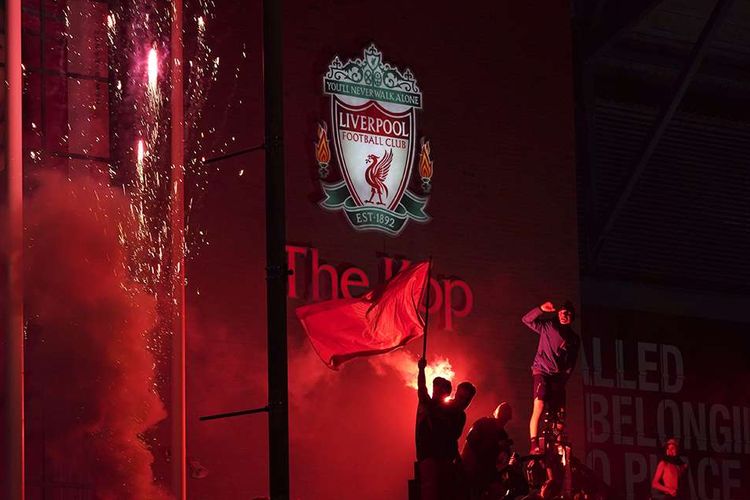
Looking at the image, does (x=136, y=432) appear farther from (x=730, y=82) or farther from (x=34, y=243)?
(x=730, y=82)

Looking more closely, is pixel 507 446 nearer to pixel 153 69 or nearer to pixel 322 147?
pixel 322 147

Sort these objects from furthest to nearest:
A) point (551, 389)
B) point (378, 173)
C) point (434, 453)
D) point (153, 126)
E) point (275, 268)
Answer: point (378, 173)
point (551, 389)
point (153, 126)
point (434, 453)
point (275, 268)

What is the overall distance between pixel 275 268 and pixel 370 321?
30.4ft

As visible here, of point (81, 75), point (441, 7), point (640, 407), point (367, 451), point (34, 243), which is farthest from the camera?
point (640, 407)

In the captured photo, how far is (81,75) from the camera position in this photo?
68.3 feet

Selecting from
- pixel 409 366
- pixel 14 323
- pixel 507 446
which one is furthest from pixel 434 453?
pixel 14 323

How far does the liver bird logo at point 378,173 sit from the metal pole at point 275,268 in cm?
1126

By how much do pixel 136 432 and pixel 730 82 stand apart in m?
13.0

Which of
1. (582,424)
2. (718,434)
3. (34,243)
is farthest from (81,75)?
(718,434)

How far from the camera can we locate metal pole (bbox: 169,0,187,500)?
60.3ft

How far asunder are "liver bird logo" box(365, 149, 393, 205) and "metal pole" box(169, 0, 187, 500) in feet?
12.5

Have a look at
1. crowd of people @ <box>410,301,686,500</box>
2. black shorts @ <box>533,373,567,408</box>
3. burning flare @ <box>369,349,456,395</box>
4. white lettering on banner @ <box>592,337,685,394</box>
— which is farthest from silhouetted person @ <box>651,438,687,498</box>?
white lettering on banner @ <box>592,337,685,394</box>

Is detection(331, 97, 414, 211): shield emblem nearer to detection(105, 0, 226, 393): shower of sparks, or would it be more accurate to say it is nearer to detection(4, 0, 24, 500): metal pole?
detection(105, 0, 226, 393): shower of sparks

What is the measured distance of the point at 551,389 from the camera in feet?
71.5
